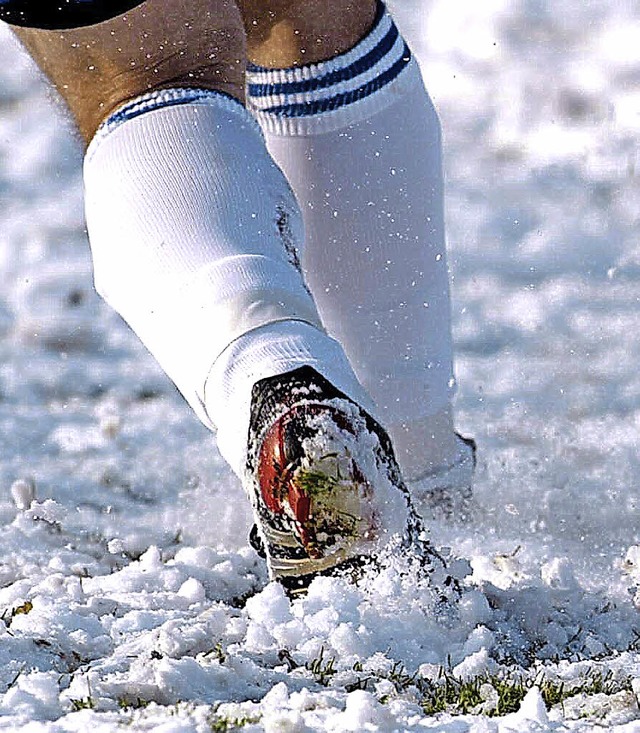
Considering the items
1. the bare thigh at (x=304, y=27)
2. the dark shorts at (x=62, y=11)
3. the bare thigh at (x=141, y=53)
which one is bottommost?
the bare thigh at (x=304, y=27)

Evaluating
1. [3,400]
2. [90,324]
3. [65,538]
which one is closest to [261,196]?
[65,538]

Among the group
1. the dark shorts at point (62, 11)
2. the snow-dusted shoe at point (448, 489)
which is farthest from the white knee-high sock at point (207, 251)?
the snow-dusted shoe at point (448, 489)

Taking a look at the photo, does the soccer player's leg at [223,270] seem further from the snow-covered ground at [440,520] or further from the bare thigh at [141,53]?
the snow-covered ground at [440,520]

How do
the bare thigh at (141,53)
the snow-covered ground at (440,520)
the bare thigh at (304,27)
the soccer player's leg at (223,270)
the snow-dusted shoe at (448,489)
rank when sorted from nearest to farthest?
the snow-covered ground at (440,520) < the soccer player's leg at (223,270) < the bare thigh at (141,53) < the bare thigh at (304,27) < the snow-dusted shoe at (448,489)

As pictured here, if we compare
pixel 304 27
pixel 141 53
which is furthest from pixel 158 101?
pixel 304 27

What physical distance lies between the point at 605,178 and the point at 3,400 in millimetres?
1841

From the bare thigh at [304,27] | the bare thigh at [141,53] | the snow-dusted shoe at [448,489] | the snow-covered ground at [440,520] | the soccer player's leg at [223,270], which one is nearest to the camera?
the snow-covered ground at [440,520]

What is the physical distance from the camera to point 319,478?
1.34m

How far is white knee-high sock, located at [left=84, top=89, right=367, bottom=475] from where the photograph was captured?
1.45 m

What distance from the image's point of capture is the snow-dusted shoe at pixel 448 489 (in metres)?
2.16

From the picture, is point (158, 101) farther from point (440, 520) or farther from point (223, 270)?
point (440, 520)

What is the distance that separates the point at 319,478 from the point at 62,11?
1.82ft

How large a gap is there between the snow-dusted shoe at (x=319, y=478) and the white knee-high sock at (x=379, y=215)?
0.68 metres

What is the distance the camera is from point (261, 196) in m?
1.53
